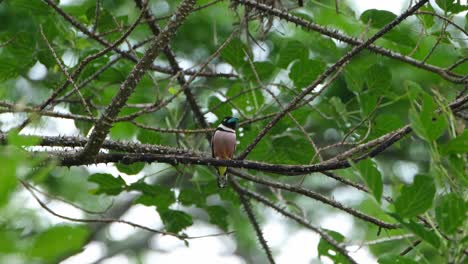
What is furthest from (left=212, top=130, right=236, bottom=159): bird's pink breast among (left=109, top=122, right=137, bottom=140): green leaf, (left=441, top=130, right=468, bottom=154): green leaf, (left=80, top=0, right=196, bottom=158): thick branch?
(left=441, top=130, right=468, bottom=154): green leaf

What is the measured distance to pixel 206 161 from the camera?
3.31 metres

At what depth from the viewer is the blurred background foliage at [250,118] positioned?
1.92m

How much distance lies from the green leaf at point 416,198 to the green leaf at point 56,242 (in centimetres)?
103

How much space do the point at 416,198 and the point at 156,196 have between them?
10.2 feet

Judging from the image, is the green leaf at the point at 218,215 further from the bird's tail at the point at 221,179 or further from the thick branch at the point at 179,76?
the thick branch at the point at 179,76

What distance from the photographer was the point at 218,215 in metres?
5.55

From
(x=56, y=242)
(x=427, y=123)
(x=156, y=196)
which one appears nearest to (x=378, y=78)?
(x=156, y=196)

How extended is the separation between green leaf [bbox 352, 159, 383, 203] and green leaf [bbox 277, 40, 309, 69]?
A: 10.2 ft

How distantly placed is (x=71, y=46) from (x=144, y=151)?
182 cm

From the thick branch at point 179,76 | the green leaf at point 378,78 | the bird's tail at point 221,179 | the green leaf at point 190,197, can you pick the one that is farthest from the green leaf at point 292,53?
the green leaf at point 190,197

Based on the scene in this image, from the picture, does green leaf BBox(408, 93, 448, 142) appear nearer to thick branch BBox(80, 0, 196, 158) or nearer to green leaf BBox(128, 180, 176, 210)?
thick branch BBox(80, 0, 196, 158)

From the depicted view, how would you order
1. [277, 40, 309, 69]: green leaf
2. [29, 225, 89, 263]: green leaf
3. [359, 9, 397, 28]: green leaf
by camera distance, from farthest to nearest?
[277, 40, 309, 69]: green leaf
[359, 9, 397, 28]: green leaf
[29, 225, 89, 263]: green leaf

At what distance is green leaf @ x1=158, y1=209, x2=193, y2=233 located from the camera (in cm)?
497

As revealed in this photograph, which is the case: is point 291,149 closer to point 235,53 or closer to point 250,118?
Answer: point 250,118
